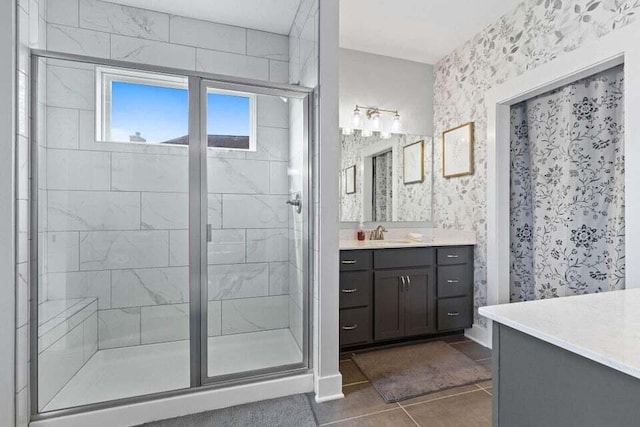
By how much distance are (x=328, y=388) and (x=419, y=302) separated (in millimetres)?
1151

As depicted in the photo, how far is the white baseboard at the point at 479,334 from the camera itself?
8.82ft

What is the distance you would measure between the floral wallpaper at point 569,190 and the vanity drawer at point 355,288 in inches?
49.0

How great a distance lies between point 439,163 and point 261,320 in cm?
234

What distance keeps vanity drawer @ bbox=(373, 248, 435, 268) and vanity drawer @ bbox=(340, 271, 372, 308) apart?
0.15m

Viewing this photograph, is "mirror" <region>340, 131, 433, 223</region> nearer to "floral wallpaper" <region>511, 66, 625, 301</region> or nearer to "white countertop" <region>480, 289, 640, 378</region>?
"floral wallpaper" <region>511, 66, 625, 301</region>

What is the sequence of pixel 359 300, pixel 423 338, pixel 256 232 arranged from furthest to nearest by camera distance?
pixel 423 338 → pixel 359 300 → pixel 256 232

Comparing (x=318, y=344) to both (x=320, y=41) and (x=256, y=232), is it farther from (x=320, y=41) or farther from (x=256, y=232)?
(x=320, y=41)

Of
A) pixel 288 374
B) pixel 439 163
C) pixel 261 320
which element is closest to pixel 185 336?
pixel 261 320

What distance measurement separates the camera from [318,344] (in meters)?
1.98

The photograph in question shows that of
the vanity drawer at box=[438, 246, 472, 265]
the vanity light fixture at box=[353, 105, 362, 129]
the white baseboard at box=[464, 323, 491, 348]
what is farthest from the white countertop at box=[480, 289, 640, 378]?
the vanity light fixture at box=[353, 105, 362, 129]

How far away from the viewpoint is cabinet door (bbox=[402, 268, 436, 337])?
2.69 m

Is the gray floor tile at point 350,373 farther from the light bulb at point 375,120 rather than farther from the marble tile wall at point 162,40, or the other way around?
the marble tile wall at point 162,40

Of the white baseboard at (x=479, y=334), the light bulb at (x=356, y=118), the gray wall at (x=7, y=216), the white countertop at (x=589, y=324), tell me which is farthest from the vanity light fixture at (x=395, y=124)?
the gray wall at (x=7, y=216)

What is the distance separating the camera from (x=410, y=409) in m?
1.86
